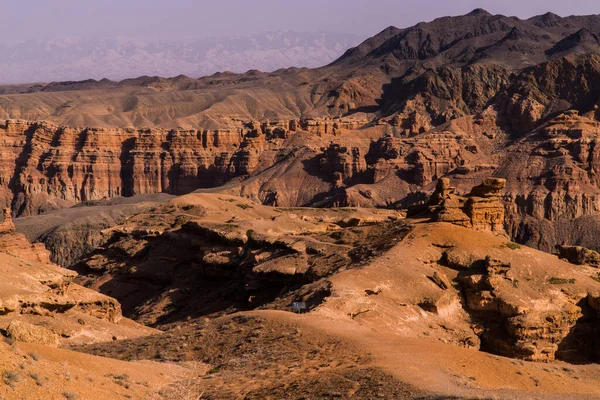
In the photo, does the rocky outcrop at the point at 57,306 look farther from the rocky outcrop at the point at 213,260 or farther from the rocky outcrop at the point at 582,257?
the rocky outcrop at the point at 582,257

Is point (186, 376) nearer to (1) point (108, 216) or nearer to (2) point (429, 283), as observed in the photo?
(2) point (429, 283)

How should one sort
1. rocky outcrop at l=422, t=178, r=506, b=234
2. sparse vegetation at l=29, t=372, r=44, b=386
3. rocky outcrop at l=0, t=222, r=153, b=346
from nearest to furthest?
sparse vegetation at l=29, t=372, r=44, b=386
rocky outcrop at l=0, t=222, r=153, b=346
rocky outcrop at l=422, t=178, r=506, b=234

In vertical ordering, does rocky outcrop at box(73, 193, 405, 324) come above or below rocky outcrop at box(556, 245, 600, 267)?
below

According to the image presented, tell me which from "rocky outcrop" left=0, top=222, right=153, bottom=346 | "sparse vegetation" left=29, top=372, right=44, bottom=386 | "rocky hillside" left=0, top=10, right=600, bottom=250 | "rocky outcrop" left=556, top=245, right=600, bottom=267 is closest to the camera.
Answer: "sparse vegetation" left=29, top=372, right=44, bottom=386

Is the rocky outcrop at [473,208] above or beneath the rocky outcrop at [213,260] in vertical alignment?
above

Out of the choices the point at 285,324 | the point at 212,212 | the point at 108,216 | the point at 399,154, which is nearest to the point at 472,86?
the point at 399,154

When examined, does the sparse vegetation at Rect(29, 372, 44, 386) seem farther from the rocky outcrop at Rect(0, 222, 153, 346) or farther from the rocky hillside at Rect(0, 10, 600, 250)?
the rocky hillside at Rect(0, 10, 600, 250)

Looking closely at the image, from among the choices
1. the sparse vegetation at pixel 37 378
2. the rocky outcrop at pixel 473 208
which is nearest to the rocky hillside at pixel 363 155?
the rocky outcrop at pixel 473 208

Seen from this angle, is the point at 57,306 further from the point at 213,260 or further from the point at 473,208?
the point at 473,208

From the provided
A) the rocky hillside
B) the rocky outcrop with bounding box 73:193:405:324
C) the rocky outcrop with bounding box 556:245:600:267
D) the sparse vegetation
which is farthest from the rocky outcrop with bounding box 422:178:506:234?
the rocky hillside

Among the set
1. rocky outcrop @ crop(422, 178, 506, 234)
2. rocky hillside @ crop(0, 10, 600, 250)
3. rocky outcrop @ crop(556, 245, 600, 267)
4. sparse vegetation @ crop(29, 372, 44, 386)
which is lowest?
rocky hillside @ crop(0, 10, 600, 250)

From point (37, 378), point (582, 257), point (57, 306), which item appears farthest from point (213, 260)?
point (37, 378)

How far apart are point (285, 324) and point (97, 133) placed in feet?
413

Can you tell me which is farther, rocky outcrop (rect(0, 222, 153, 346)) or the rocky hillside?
the rocky hillside
